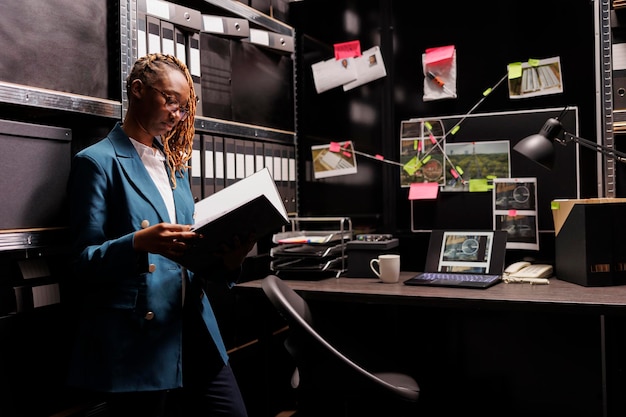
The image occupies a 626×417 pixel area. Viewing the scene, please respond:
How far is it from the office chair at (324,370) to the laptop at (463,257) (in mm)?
485

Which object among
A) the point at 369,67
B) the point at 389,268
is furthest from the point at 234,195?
the point at 369,67

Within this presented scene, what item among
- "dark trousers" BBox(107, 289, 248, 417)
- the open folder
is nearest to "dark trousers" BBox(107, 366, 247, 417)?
"dark trousers" BBox(107, 289, 248, 417)

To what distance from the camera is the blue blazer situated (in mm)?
1266

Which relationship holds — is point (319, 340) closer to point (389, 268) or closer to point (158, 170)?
point (158, 170)

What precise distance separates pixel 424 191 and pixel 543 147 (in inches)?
25.1

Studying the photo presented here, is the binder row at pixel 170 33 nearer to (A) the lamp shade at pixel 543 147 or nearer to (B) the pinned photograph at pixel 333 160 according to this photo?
(B) the pinned photograph at pixel 333 160

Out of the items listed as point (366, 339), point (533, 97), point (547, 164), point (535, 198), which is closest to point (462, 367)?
point (366, 339)

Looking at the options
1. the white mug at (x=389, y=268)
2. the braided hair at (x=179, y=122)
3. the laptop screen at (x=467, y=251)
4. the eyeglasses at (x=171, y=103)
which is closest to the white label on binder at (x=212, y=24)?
the braided hair at (x=179, y=122)

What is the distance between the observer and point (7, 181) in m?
1.37

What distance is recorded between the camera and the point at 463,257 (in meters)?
2.13

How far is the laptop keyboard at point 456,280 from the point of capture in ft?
6.10

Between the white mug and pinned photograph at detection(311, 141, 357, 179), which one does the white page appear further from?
pinned photograph at detection(311, 141, 357, 179)

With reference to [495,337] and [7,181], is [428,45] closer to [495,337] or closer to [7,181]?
[495,337]

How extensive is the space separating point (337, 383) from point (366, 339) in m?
1.05
